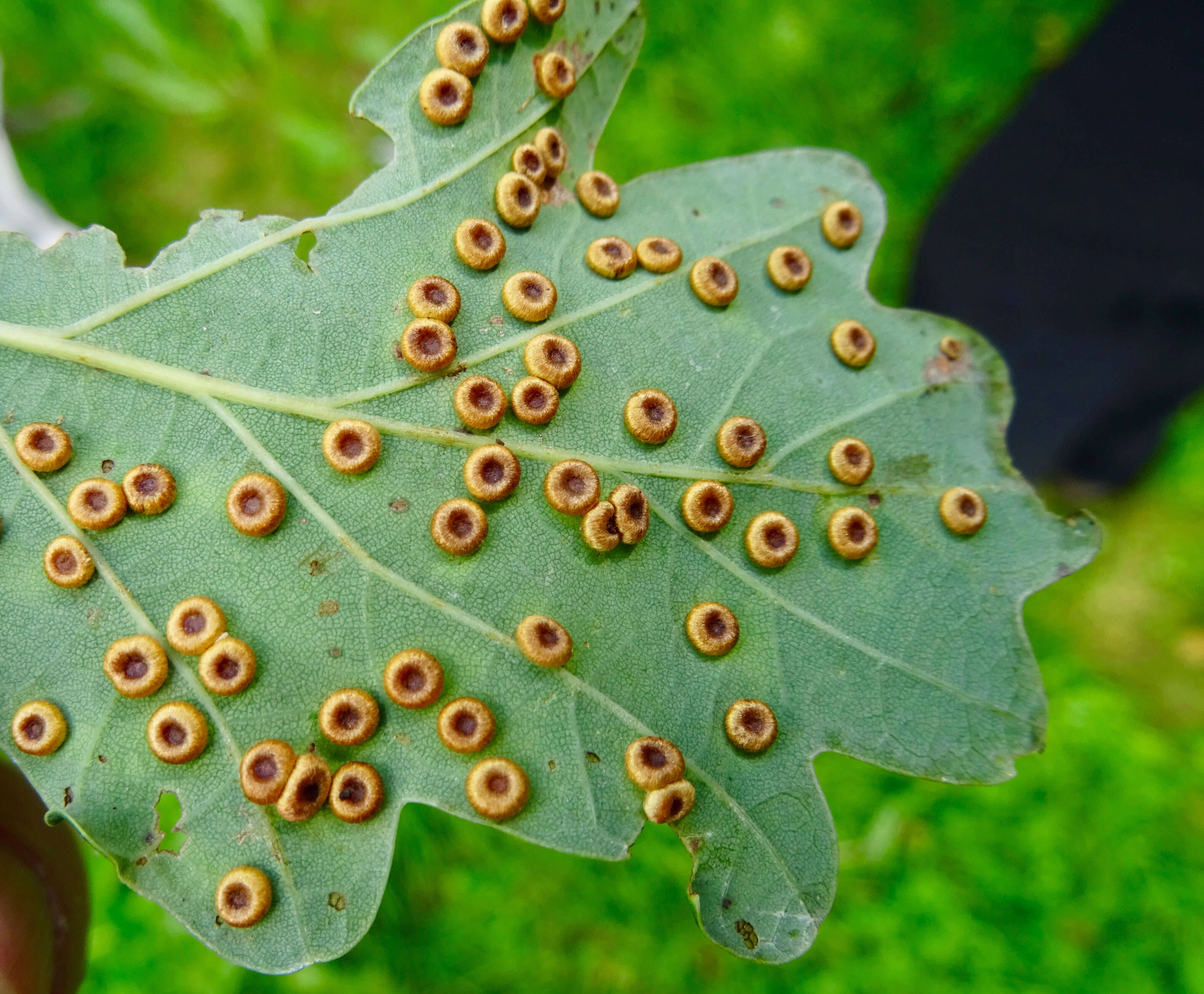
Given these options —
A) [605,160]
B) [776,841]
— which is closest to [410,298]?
[776,841]

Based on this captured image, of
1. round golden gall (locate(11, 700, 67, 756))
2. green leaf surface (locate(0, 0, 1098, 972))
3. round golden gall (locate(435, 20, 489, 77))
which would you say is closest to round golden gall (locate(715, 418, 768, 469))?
green leaf surface (locate(0, 0, 1098, 972))

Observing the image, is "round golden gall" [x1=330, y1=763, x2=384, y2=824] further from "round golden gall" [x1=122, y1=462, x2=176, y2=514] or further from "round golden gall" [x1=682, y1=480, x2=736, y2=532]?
"round golden gall" [x1=682, y1=480, x2=736, y2=532]

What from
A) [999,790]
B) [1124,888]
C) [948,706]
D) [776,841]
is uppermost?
[948,706]

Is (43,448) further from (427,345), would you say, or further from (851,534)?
(851,534)

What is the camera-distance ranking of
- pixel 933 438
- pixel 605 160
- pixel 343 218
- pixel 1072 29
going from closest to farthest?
pixel 343 218, pixel 933 438, pixel 605 160, pixel 1072 29

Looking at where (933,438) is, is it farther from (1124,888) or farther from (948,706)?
(1124,888)

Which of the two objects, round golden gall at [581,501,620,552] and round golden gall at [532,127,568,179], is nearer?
round golden gall at [581,501,620,552]
